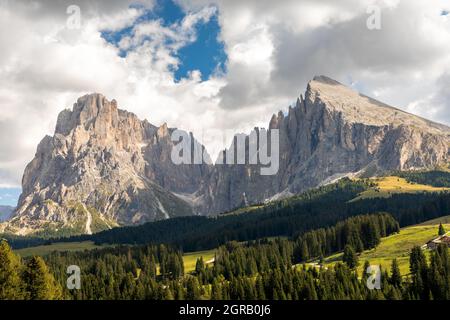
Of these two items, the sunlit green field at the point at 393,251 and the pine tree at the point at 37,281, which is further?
the sunlit green field at the point at 393,251

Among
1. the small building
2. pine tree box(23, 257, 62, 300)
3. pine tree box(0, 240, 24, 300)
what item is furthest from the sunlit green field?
pine tree box(0, 240, 24, 300)

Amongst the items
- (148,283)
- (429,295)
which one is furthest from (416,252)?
(148,283)

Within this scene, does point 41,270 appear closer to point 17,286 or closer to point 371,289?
point 17,286

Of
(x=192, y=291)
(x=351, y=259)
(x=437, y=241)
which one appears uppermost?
(x=437, y=241)

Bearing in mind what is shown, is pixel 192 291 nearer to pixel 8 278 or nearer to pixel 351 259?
pixel 351 259

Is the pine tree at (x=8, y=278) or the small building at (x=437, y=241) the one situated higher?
the small building at (x=437, y=241)

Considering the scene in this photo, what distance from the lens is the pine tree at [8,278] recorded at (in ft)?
251

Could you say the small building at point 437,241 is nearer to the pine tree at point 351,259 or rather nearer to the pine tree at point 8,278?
the pine tree at point 351,259

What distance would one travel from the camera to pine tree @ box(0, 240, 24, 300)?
76500 mm

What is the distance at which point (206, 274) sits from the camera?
165 meters

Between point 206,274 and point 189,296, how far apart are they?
37658 millimetres

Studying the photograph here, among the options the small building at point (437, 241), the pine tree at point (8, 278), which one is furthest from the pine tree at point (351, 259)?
the pine tree at point (8, 278)

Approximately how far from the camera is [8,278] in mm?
77312

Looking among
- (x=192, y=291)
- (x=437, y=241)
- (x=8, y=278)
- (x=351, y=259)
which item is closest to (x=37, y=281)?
(x=8, y=278)
